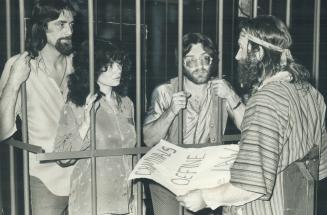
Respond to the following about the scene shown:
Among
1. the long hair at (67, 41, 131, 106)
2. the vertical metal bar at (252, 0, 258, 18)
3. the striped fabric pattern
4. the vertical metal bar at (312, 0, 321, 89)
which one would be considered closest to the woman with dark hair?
the long hair at (67, 41, 131, 106)

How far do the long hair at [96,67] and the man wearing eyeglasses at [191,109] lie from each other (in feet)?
0.60

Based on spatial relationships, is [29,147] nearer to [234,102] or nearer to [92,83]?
[92,83]

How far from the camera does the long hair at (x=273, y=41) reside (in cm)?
153

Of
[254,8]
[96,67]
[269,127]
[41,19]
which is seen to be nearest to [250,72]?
[269,127]

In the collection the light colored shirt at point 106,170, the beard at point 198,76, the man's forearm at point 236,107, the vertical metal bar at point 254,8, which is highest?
the vertical metal bar at point 254,8

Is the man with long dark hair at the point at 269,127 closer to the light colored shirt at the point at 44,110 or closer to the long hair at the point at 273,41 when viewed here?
the long hair at the point at 273,41

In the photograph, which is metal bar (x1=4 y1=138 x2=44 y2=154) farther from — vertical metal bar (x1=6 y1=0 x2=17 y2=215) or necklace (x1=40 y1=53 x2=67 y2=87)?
necklace (x1=40 y1=53 x2=67 y2=87)

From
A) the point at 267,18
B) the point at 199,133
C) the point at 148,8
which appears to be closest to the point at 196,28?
the point at 148,8

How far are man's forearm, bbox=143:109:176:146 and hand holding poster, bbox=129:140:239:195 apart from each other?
0.27m

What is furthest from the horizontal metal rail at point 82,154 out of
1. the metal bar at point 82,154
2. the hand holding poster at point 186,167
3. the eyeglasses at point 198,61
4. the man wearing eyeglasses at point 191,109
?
the eyeglasses at point 198,61

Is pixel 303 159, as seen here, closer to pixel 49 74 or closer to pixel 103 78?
pixel 103 78

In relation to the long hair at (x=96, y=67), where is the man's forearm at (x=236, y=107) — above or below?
below

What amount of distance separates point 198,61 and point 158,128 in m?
0.41

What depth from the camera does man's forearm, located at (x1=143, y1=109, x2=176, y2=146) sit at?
2.01m
